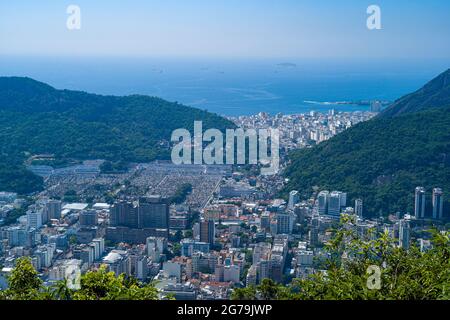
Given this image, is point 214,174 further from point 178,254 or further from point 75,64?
point 75,64

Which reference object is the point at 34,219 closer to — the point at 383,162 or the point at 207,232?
the point at 207,232

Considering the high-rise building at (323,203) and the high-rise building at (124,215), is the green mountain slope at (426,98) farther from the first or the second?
the high-rise building at (124,215)

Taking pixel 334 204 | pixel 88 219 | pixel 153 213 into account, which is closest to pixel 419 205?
pixel 334 204

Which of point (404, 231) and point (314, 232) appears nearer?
point (404, 231)

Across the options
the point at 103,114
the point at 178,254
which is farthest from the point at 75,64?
the point at 178,254

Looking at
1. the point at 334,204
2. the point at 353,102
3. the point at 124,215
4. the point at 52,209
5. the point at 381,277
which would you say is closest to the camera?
the point at 381,277

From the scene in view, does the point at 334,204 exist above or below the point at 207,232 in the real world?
above

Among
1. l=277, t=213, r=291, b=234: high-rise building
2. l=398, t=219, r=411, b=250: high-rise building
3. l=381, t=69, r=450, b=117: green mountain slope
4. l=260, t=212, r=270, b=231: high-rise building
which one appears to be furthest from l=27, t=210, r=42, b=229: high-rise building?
l=381, t=69, r=450, b=117: green mountain slope
